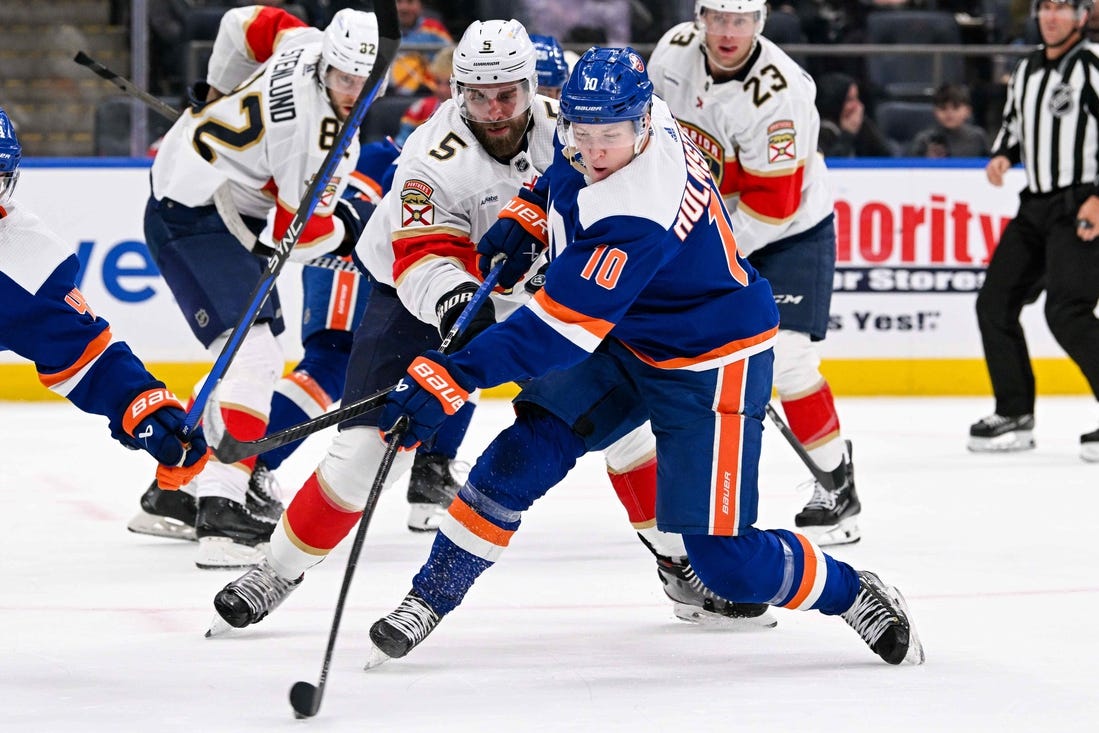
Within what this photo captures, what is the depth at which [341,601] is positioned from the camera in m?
2.52

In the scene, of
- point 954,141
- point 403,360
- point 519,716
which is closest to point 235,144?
point 403,360

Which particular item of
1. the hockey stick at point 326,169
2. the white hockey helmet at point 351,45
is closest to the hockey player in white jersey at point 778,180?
the white hockey helmet at point 351,45

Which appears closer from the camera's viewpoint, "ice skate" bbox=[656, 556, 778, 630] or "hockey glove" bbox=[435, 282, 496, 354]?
"hockey glove" bbox=[435, 282, 496, 354]

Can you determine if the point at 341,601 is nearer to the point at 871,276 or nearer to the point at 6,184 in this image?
the point at 6,184

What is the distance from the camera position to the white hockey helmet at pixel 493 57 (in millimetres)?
3031

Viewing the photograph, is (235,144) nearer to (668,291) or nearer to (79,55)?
(79,55)

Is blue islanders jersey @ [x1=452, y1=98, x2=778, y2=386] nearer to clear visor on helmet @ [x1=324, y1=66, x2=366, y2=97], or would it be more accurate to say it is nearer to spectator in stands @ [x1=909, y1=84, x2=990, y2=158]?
clear visor on helmet @ [x1=324, y1=66, x2=366, y2=97]

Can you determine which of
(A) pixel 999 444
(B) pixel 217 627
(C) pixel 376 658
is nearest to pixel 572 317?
(C) pixel 376 658

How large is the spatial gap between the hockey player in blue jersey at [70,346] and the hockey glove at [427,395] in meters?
0.42

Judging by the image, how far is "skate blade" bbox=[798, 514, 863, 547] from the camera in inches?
154

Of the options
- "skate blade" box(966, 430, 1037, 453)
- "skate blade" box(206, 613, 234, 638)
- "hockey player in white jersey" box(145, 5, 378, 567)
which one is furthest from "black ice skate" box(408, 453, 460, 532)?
"skate blade" box(966, 430, 1037, 453)

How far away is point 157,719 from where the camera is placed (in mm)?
2393

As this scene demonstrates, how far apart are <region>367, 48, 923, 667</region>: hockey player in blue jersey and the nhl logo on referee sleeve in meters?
3.17

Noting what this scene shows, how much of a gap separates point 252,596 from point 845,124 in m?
4.48
